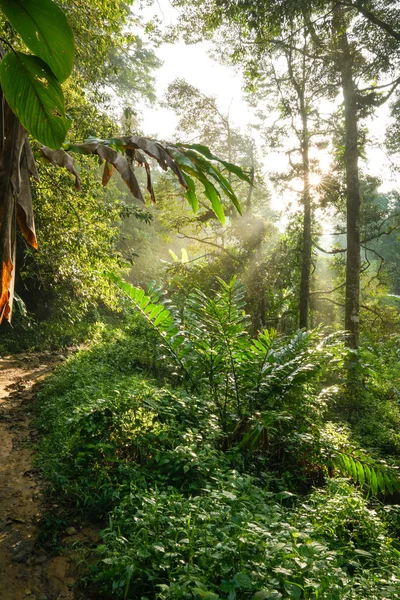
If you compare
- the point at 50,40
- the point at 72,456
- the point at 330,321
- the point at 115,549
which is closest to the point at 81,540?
the point at 115,549

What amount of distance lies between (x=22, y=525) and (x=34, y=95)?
286 centimetres

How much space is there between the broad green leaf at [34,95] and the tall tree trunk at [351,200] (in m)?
7.06

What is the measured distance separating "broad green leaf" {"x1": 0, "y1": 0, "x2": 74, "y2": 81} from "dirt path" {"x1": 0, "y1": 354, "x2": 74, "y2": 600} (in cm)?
257

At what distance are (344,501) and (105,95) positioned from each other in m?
7.82

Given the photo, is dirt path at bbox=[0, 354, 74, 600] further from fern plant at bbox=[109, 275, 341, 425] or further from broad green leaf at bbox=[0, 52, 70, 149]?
broad green leaf at bbox=[0, 52, 70, 149]

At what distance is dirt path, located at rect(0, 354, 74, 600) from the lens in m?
2.04

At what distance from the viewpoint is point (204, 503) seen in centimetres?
221

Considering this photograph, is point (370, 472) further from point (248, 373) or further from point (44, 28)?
point (44, 28)

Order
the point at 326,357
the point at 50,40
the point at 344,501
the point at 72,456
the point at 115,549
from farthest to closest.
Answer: the point at 326,357 < the point at 72,456 < the point at 344,501 < the point at 115,549 < the point at 50,40

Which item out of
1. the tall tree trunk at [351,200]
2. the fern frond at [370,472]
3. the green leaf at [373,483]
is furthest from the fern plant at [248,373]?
the tall tree trunk at [351,200]

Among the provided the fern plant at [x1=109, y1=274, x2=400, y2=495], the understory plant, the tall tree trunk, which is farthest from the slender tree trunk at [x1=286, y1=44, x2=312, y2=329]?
the understory plant

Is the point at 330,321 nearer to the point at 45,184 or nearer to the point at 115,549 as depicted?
the point at 45,184

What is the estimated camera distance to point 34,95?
2.90 feet

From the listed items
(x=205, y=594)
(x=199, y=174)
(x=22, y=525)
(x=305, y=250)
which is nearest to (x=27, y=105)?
(x=199, y=174)
